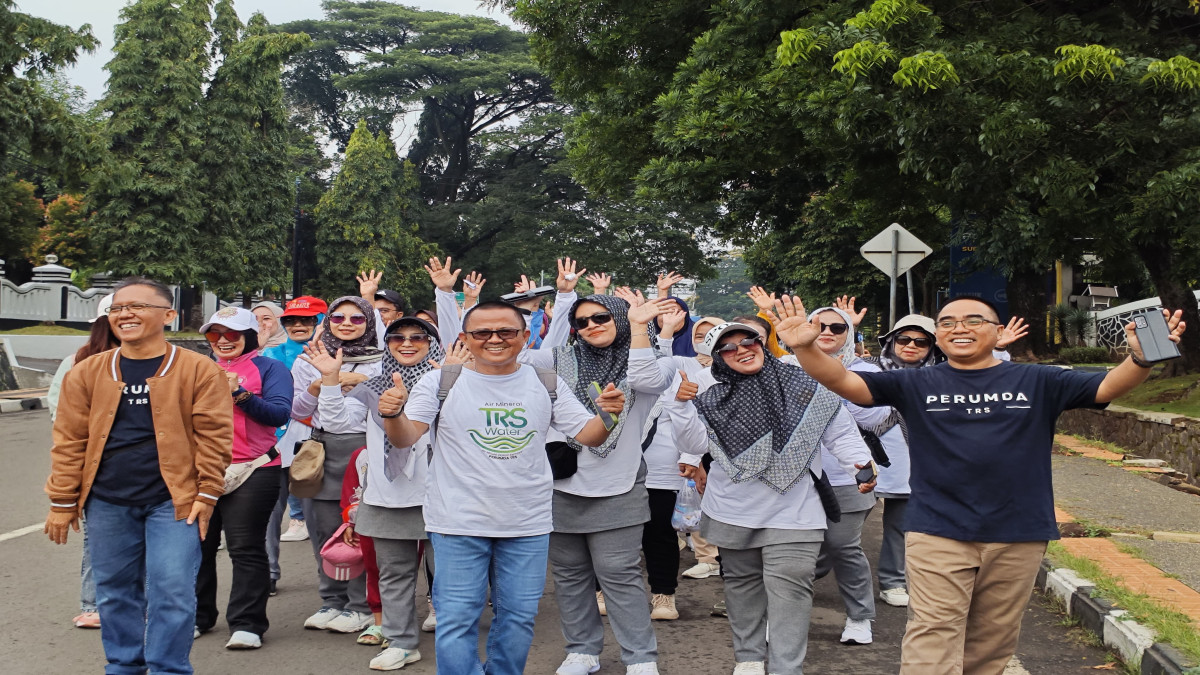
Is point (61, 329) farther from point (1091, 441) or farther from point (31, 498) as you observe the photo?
point (1091, 441)

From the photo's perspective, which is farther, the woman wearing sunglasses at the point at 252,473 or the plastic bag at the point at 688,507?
the plastic bag at the point at 688,507

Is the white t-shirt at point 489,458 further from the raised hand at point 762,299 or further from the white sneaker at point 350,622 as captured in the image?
the white sneaker at point 350,622

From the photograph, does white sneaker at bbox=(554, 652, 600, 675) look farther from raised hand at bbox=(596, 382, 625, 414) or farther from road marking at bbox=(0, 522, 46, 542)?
road marking at bbox=(0, 522, 46, 542)

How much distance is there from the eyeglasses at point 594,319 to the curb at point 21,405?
16.2 metres

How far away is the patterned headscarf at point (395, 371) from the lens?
208 inches

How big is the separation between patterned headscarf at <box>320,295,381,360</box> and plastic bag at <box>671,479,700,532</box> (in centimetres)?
190

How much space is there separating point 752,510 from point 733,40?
10482 millimetres

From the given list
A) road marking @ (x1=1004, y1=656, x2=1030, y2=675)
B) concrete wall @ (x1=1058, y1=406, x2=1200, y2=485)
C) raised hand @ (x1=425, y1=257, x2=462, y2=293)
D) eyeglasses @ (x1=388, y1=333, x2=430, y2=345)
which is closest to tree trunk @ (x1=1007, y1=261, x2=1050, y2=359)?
concrete wall @ (x1=1058, y1=406, x2=1200, y2=485)

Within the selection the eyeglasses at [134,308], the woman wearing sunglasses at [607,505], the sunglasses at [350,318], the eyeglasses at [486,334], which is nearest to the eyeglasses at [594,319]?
the woman wearing sunglasses at [607,505]

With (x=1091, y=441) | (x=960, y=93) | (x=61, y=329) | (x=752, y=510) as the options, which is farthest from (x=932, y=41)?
(x=61, y=329)

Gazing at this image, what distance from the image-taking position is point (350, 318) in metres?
6.02

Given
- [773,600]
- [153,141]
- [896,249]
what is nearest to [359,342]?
[773,600]

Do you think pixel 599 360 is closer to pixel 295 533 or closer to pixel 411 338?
pixel 411 338

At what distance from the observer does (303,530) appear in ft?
28.5
